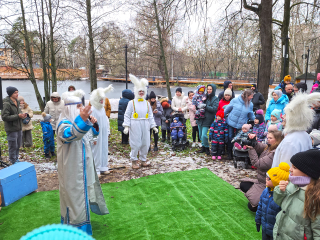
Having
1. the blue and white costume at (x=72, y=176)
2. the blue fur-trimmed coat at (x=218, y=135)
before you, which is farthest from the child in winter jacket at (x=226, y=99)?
the blue and white costume at (x=72, y=176)

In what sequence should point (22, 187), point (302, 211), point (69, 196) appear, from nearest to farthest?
point (302, 211)
point (69, 196)
point (22, 187)

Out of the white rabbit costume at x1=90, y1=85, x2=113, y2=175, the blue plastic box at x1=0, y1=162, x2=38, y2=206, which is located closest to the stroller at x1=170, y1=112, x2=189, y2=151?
the white rabbit costume at x1=90, y1=85, x2=113, y2=175

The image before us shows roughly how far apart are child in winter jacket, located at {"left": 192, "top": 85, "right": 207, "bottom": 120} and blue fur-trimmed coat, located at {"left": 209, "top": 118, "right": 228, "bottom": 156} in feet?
1.49

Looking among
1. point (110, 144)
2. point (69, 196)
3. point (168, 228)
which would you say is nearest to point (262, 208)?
point (168, 228)

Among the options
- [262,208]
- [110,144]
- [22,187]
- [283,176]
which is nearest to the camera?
[283,176]

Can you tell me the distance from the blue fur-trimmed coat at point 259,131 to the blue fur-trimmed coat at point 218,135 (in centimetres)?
75

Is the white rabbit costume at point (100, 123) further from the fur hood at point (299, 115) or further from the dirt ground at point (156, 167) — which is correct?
the fur hood at point (299, 115)

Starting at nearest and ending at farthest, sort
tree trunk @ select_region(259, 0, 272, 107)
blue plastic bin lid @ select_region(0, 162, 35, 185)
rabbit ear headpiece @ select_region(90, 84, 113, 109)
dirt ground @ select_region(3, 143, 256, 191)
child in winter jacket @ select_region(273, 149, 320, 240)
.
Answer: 1. child in winter jacket @ select_region(273, 149, 320, 240)
2. blue plastic bin lid @ select_region(0, 162, 35, 185)
3. rabbit ear headpiece @ select_region(90, 84, 113, 109)
4. dirt ground @ select_region(3, 143, 256, 191)
5. tree trunk @ select_region(259, 0, 272, 107)

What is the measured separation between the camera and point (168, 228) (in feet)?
11.1

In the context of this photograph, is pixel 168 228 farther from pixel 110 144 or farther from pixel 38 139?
pixel 38 139

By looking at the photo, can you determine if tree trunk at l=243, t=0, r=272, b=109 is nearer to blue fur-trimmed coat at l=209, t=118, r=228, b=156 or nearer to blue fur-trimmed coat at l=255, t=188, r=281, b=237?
blue fur-trimmed coat at l=209, t=118, r=228, b=156

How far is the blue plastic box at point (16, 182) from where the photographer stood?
3924 millimetres

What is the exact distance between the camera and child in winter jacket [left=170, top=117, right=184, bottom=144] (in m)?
7.01

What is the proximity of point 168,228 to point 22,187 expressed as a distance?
8.58 feet
